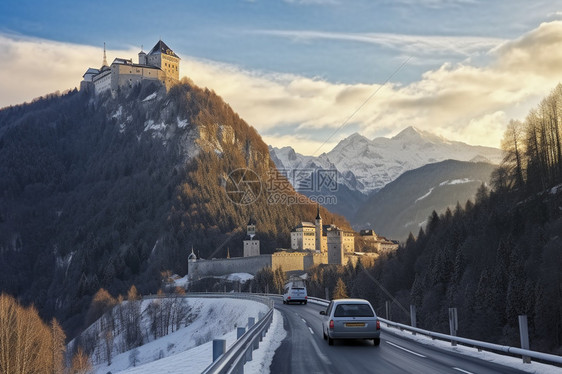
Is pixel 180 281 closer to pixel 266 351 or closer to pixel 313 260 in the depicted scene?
pixel 313 260

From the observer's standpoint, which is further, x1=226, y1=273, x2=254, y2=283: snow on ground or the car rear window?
x1=226, y1=273, x2=254, y2=283: snow on ground

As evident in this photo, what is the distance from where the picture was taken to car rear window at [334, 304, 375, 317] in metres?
22.7

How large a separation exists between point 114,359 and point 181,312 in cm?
1876

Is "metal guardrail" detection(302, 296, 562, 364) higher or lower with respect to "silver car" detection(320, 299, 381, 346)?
lower

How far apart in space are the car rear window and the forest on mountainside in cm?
4610

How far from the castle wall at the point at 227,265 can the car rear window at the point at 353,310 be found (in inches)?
5579

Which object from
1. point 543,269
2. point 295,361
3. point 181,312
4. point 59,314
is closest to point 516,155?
point 543,269

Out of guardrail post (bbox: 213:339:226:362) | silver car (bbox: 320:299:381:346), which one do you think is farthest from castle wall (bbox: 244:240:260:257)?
guardrail post (bbox: 213:339:226:362)

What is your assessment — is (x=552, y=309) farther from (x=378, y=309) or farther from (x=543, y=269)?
(x=378, y=309)

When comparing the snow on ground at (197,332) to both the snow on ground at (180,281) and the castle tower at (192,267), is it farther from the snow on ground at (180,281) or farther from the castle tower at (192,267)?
the castle tower at (192,267)

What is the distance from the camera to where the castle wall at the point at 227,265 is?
165875 mm

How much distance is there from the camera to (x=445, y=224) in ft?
418

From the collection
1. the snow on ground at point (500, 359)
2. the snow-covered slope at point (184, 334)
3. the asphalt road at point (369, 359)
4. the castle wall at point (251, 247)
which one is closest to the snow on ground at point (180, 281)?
the castle wall at point (251, 247)

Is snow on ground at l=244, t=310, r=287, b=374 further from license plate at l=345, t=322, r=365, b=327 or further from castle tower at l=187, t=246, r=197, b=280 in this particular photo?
castle tower at l=187, t=246, r=197, b=280
